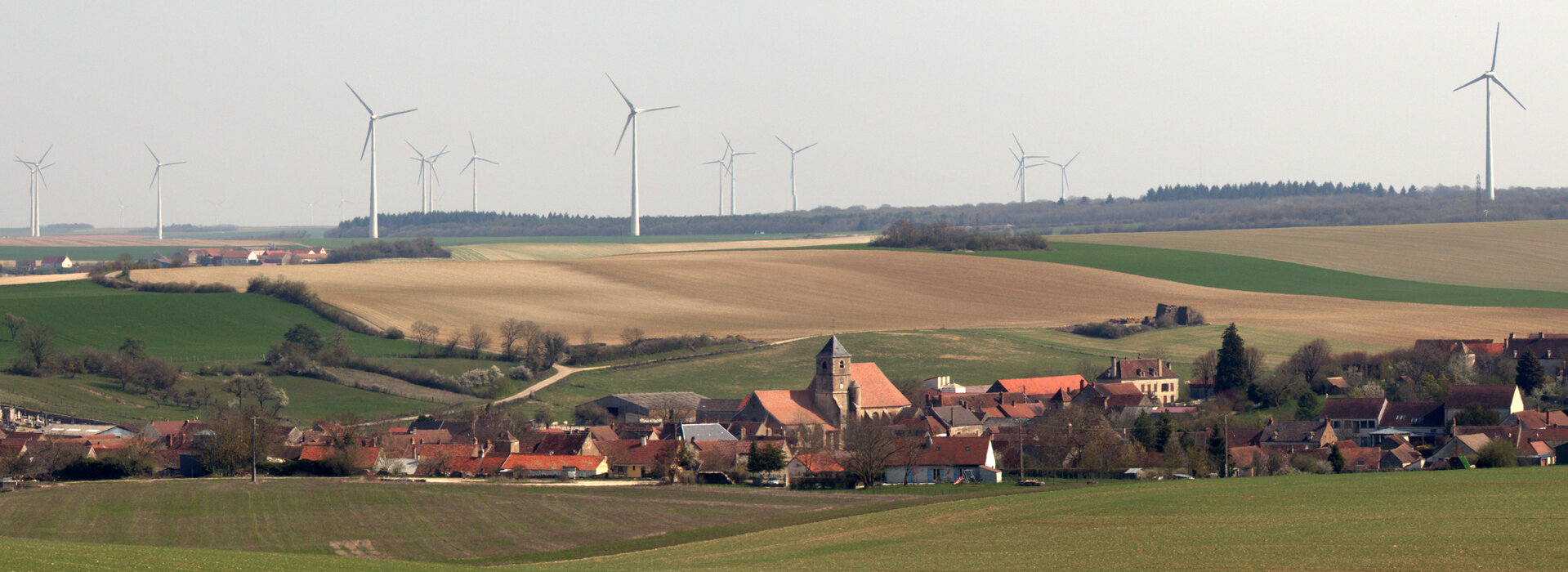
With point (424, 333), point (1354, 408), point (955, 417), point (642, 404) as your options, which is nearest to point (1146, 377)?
point (955, 417)

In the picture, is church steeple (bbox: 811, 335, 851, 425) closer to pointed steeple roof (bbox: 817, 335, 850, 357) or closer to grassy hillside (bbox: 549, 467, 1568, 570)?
pointed steeple roof (bbox: 817, 335, 850, 357)

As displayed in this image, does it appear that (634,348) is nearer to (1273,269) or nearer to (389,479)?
(389,479)

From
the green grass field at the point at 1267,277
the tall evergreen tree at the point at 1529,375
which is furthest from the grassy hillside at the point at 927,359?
the green grass field at the point at 1267,277

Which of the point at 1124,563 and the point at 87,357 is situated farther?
the point at 87,357

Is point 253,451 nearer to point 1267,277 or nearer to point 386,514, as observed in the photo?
point 386,514

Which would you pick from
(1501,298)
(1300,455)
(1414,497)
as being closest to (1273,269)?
(1501,298)

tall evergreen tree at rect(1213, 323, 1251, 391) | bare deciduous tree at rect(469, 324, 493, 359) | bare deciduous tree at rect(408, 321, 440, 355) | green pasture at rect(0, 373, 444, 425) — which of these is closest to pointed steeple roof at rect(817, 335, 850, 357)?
tall evergreen tree at rect(1213, 323, 1251, 391)

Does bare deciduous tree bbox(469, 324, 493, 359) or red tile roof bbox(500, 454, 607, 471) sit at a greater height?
bare deciduous tree bbox(469, 324, 493, 359)
